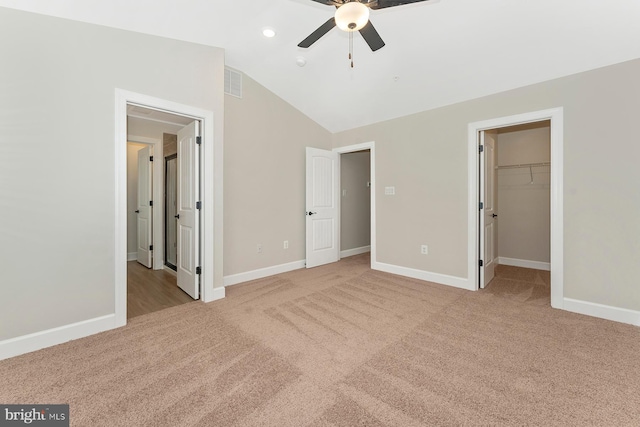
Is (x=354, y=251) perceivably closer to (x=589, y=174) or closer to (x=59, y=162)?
(x=589, y=174)

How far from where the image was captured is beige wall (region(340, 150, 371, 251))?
558 centimetres

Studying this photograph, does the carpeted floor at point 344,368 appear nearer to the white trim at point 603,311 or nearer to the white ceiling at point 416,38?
the white trim at point 603,311

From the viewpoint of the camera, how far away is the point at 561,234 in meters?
2.94

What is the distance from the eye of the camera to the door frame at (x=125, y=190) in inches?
99.4

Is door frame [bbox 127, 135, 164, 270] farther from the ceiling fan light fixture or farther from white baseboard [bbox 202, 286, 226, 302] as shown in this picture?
the ceiling fan light fixture

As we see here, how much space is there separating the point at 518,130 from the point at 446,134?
2.12 m

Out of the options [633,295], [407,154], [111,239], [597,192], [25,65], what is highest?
[25,65]

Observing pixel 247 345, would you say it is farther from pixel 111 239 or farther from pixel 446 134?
pixel 446 134

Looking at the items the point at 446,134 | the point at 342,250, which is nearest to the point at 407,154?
the point at 446,134

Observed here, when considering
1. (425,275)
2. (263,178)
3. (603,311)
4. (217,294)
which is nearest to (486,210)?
(425,275)

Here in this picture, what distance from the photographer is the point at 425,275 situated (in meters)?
4.00

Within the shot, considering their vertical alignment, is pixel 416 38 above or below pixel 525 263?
above

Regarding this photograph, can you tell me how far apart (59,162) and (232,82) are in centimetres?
221

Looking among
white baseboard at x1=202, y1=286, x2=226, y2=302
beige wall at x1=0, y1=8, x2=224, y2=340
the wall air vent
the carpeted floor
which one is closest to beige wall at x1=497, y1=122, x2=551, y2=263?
the carpeted floor
